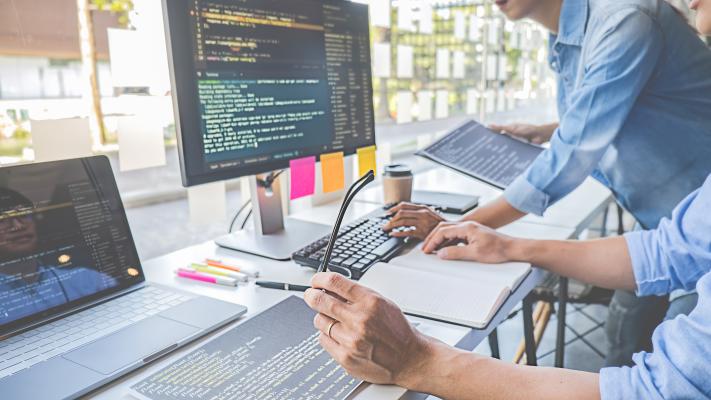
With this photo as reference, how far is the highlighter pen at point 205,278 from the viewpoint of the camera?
0.92 metres

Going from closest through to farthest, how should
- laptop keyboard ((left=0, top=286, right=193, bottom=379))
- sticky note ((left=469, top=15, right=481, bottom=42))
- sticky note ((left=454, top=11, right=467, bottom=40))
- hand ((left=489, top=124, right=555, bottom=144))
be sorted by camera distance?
laptop keyboard ((left=0, top=286, right=193, bottom=379)) < hand ((left=489, top=124, right=555, bottom=144)) < sticky note ((left=454, top=11, right=467, bottom=40)) < sticky note ((left=469, top=15, right=481, bottom=42))

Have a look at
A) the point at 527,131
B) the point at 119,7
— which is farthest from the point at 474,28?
the point at 119,7

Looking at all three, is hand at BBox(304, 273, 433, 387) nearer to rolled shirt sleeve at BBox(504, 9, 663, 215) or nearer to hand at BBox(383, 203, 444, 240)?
hand at BBox(383, 203, 444, 240)

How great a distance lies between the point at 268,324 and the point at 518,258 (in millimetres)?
506

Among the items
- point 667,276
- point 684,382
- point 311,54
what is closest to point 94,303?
point 311,54

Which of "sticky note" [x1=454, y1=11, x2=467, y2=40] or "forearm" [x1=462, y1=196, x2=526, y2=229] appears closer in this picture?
"forearm" [x1=462, y1=196, x2=526, y2=229]

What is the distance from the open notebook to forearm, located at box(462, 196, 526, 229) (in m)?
0.22

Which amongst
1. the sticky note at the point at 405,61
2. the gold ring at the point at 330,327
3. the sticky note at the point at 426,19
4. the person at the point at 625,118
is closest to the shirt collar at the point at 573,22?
the person at the point at 625,118

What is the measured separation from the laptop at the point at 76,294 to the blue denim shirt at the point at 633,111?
779mm

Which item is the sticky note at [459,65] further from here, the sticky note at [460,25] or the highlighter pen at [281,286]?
the highlighter pen at [281,286]

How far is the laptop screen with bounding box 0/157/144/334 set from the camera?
741 mm

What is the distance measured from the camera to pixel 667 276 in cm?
95

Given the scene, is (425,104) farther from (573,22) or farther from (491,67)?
(573,22)

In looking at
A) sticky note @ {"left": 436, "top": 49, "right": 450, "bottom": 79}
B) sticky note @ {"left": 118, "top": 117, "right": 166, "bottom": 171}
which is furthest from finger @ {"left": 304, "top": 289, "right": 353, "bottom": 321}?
sticky note @ {"left": 436, "top": 49, "right": 450, "bottom": 79}
